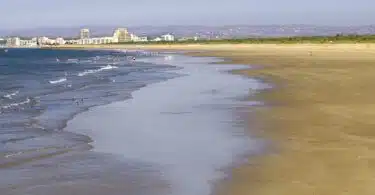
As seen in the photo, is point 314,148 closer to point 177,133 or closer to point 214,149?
point 214,149

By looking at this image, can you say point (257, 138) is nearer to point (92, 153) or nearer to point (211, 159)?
point (211, 159)

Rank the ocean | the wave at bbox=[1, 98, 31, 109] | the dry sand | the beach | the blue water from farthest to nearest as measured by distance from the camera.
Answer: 1. the wave at bbox=[1, 98, 31, 109]
2. the blue water
3. the ocean
4. the beach
5. the dry sand

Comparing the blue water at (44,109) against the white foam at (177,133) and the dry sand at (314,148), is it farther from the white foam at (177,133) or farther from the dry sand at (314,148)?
the dry sand at (314,148)

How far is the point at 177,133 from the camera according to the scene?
13414mm

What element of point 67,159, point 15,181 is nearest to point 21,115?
point 67,159

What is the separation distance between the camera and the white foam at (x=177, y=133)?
9750 mm

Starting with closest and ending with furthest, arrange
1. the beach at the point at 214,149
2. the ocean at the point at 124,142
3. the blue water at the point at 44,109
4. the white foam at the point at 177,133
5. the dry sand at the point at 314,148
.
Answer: the dry sand at the point at 314,148 → the beach at the point at 214,149 → the ocean at the point at 124,142 → the white foam at the point at 177,133 → the blue water at the point at 44,109

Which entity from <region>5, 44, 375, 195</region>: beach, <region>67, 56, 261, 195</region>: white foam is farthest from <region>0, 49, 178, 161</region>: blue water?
<region>67, 56, 261, 195</region>: white foam

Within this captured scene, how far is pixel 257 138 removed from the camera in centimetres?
1266

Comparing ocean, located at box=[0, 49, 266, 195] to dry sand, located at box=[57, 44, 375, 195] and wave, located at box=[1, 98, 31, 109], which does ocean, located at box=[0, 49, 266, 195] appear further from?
dry sand, located at box=[57, 44, 375, 195]

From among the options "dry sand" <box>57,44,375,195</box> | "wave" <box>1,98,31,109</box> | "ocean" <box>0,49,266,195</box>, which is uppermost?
"dry sand" <box>57,44,375,195</box>

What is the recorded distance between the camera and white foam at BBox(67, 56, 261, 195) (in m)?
9.75

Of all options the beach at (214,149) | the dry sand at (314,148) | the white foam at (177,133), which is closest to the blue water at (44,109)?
the beach at (214,149)

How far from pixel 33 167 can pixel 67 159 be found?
0.81m
